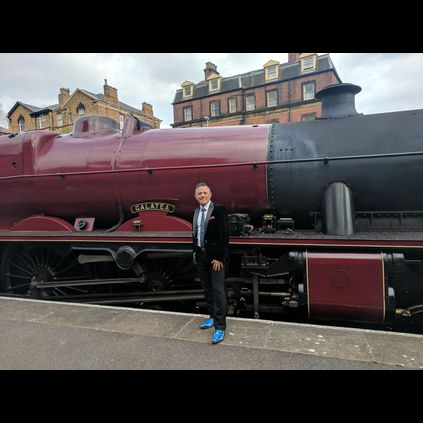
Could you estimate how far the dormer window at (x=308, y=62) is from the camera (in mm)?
26906

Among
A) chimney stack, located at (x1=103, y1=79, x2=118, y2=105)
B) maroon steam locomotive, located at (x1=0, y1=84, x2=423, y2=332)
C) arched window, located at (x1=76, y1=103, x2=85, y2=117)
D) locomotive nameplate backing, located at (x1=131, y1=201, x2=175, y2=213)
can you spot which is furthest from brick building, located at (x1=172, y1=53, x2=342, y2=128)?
locomotive nameplate backing, located at (x1=131, y1=201, x2=175, y2=213)

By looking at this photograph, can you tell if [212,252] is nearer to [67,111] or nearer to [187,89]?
[187,89]

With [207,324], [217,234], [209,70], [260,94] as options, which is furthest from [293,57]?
[207,324]

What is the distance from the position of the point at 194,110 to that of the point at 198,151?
31.2 meters

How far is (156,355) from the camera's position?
2861 mm

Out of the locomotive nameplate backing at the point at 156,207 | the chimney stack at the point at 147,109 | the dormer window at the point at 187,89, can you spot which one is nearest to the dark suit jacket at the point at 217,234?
the locomotive nameplate backing at the point at 156,207

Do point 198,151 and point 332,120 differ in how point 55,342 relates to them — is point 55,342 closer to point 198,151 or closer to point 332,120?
point 198,151

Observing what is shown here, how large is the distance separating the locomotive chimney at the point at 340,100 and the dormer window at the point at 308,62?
26053mm

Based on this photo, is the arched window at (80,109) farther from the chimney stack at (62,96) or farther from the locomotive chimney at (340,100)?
the locomotive chimney at (340,100)

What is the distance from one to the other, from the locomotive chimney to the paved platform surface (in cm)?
269

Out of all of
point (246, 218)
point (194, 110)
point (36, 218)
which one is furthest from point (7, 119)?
point (246, 218)

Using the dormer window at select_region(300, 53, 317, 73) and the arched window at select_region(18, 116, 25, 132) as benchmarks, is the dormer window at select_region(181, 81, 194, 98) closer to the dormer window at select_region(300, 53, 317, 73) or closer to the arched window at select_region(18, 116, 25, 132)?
the dormer window at select_region(300, 53, 317, 73)

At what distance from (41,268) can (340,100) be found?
5.02 metres

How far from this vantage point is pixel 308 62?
89.4 ft
